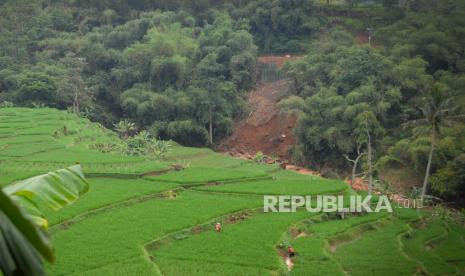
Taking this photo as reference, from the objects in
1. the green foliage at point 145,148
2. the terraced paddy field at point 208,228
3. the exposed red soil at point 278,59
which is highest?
the exposed red soil at point 278,59

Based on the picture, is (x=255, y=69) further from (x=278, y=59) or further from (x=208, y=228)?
(x=208, y=228)

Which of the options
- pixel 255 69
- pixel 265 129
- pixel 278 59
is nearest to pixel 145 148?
pixel 265 129

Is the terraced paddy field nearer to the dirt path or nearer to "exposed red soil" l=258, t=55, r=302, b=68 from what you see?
the dirt path

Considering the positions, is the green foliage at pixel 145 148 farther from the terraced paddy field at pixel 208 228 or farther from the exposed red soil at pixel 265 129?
the exposed red soil at pixel 265 129

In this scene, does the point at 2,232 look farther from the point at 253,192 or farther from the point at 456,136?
the point at 456,136

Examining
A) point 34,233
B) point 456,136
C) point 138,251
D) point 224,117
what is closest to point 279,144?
point 224,117

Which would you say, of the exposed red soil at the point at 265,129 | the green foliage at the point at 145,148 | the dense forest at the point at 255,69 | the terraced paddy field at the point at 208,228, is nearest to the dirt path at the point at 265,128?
the exposed red soil at the point at 265,129
